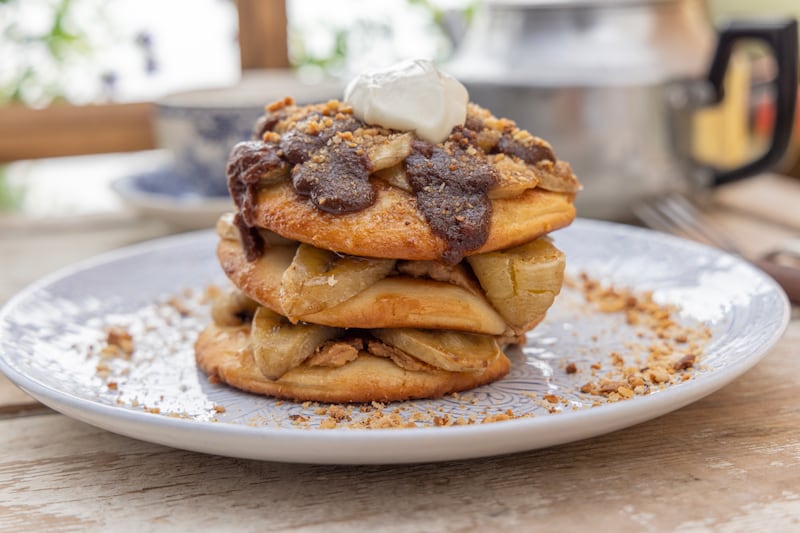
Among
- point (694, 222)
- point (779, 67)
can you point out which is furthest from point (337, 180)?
point (779, 67)

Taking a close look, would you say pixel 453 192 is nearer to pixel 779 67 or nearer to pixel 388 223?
pixel 388 223

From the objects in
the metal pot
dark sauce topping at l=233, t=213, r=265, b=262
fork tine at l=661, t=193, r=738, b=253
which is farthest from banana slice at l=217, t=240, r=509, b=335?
the metal pot

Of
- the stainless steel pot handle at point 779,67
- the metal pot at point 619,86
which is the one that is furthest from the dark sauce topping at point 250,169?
the stainless steel pot handle at point 779,67

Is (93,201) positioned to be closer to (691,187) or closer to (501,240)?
(691,187)

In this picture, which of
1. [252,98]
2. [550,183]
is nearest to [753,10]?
[252,98]

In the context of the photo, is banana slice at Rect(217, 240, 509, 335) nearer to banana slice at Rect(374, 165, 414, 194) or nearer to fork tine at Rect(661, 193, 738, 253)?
banana slice at Rect(374, 165, 414, 194)
